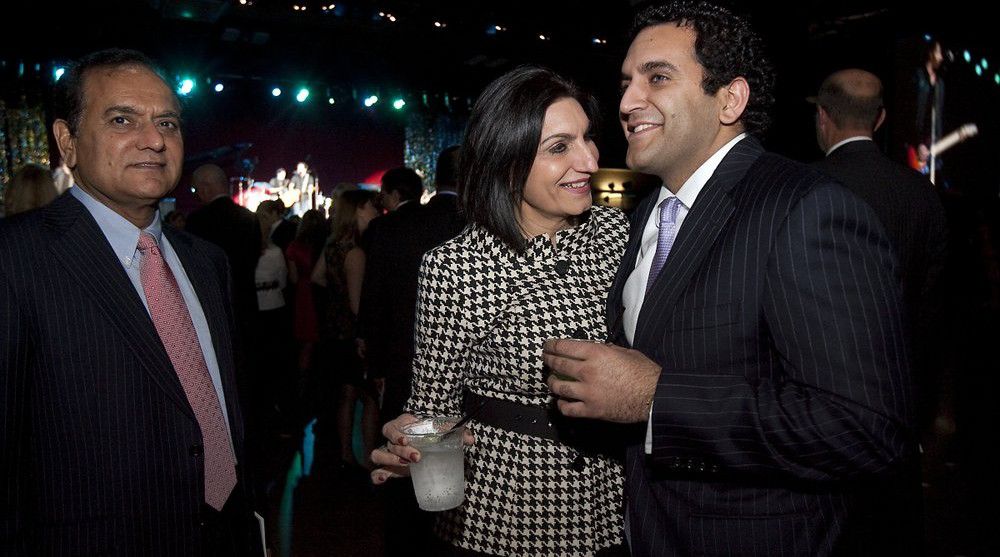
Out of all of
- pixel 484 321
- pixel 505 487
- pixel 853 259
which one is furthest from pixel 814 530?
pixel 484 321

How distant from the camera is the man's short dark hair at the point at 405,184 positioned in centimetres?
441

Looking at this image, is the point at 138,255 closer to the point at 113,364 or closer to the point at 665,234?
the point at 113,364

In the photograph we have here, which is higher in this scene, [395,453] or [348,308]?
[348,308]

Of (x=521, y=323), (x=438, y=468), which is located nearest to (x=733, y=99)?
(x=521, y=323)

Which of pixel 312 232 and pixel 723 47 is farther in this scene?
pixel 312 232

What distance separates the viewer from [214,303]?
185cm

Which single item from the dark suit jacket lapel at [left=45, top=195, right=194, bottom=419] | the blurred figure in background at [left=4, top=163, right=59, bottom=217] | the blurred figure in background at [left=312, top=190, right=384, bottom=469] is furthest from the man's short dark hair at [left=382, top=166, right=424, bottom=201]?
the dark suit jacket lapel at [left=45, top=195, right=194, bottom=419]

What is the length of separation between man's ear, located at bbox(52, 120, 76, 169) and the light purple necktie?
1397mm

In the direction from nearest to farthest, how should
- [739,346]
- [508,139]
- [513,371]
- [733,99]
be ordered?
[739,346]
[733,99]
[513,371]
[508,139]

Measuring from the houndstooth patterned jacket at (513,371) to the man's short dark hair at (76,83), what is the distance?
0.91 metres

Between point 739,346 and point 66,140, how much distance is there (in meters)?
1.60

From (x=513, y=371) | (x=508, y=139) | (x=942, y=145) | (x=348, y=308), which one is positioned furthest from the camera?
(x=942, y=145)

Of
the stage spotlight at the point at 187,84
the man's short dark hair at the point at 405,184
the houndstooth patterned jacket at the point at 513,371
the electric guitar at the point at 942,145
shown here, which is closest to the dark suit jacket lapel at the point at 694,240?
the houndstooth patterned jacket at the point at 513,371

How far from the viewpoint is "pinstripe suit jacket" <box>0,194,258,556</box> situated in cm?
140
